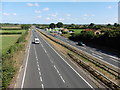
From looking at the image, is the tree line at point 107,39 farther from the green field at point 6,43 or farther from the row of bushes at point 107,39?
the green field at point 6,43

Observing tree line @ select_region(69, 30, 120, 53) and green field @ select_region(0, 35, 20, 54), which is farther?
green field @ select_region(0, 35, 20, 54)

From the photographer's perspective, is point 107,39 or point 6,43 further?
point 6,43

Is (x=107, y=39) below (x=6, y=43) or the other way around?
the other way around

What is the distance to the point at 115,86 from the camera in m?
14.6

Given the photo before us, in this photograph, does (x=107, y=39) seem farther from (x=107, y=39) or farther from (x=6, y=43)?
(x=6, y=43)

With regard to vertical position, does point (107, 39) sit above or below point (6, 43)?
above

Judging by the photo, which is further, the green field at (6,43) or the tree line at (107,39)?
the green field at (6,43)

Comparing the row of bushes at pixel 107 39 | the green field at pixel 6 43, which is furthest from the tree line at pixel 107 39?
the green field at pixel 6 43

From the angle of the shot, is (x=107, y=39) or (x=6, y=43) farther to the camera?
(x=6, y=43)

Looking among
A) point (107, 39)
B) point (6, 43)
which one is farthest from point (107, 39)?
point (6, 43)

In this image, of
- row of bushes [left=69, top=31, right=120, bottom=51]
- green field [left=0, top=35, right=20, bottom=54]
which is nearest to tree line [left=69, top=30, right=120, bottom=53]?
row of bushes [left=69, top=31, right=120, bottom=51]

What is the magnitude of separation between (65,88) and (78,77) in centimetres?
366

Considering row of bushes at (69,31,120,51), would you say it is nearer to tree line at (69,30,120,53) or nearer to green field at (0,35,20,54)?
tree line at (69,30,120,53)

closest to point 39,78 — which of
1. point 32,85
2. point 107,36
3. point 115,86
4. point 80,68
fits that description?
point 32,85
